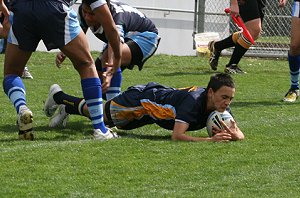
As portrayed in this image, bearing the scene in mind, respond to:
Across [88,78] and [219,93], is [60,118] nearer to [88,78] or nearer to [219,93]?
[88,78]

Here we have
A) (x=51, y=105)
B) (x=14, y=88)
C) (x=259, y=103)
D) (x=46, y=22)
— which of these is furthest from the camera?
(x=259, y=103)

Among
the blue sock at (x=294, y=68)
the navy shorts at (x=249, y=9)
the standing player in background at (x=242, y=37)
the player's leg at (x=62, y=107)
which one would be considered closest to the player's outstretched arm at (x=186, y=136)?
the player's leg at (x=62, y=107)

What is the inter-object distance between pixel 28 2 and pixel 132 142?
1325mm

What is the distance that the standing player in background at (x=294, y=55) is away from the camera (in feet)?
33.6

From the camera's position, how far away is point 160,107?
7.38m

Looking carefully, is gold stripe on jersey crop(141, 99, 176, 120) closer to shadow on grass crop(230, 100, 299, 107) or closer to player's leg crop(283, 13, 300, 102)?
shadow on grass crop(230, 100, 299, 107)

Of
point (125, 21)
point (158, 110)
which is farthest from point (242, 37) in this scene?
point (158, 110)

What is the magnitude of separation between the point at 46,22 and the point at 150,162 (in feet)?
4.70

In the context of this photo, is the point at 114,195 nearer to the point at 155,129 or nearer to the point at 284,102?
the point at 155,129

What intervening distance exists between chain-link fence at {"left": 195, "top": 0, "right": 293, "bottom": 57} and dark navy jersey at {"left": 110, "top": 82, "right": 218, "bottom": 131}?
9424mm

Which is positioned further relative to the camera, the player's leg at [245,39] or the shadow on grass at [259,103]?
the player's leg at [245,39]

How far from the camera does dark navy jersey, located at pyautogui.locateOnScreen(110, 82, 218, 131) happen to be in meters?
7.19

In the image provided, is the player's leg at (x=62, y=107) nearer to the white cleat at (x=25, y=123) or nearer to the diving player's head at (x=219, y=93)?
the white cleat at (x=25, y=123)

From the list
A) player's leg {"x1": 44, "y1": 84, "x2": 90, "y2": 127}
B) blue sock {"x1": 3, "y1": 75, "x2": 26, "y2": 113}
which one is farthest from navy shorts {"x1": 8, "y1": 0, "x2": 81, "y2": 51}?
player's leg {"x1": 44, "y1": 84, "x2": 90, "y2": 127}
